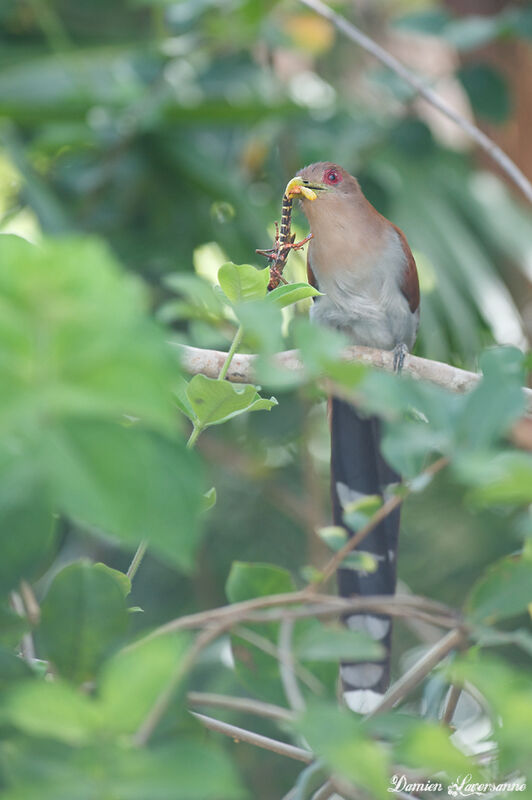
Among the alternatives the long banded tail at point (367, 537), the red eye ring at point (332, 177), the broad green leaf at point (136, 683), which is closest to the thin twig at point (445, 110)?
the red eye ring at point (332, 177)

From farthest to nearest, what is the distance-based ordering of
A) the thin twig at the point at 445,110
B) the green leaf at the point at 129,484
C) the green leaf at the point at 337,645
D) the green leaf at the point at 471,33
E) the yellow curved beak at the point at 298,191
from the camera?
1. the green leaf at the point at 471,33
2. the yellow curved beak at the point at 298,191
3. the thin twig at the point at 445,110
4. the green leaf at the point at 337,645
5. the green leaf at the point at 129,484

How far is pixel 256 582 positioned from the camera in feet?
2.37

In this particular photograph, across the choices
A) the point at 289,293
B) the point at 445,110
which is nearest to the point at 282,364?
the point at 289,293

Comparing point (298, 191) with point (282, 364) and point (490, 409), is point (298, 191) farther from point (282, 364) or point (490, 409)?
point (490, 409)

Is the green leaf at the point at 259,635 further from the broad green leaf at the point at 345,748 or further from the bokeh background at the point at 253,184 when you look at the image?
the bokeh background at the point at 253,184

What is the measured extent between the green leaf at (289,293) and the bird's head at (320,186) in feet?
2.84

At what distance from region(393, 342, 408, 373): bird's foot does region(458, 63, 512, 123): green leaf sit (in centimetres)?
114

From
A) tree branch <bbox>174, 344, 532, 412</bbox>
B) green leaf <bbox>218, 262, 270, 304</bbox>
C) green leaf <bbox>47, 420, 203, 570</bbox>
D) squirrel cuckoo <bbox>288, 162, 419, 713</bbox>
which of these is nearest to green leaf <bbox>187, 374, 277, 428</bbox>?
green leaf <bbox>218, 262, 270, 304</bbox>

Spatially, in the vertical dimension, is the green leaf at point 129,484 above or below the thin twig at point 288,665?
above

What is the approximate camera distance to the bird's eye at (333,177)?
166 centimetres

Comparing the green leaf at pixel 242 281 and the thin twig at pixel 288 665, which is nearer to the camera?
the thin twig at pixel 288 665

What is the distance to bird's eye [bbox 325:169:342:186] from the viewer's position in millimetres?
1664

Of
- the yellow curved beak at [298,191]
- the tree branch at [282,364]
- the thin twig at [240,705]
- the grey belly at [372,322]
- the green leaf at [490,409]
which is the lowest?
the grey belly at [372,322]

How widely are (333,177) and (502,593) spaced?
123 centimetres
